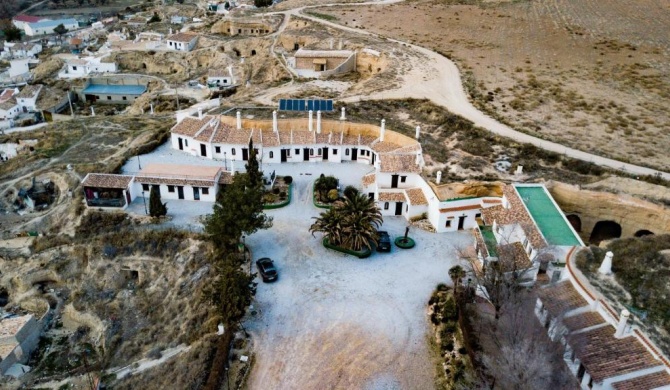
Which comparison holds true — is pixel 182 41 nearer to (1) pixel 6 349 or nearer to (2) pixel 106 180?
(2) pixel 106 180

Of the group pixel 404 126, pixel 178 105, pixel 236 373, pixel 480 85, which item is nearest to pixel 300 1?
pixel 178 105

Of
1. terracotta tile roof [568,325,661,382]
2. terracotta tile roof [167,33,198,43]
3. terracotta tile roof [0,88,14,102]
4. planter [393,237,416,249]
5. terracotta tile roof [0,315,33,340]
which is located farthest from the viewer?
terracotta tile roof [167,33,198,43]

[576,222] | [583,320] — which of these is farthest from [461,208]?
[583,320]

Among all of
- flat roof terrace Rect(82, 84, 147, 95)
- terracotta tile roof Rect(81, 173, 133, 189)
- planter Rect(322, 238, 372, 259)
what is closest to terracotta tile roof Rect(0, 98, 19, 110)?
flat roof terrace Rect(82, 84, 147, 95)

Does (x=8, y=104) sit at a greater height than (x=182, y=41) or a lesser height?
lesser

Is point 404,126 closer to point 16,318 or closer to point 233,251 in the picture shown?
point 233,251

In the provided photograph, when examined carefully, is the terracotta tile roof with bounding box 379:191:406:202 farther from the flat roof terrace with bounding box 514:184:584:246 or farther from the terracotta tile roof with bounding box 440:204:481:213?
the flat roof terrace with bounding box 514:184:584:246

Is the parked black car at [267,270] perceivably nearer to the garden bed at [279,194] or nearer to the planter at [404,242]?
the garden bed at [279,194]
